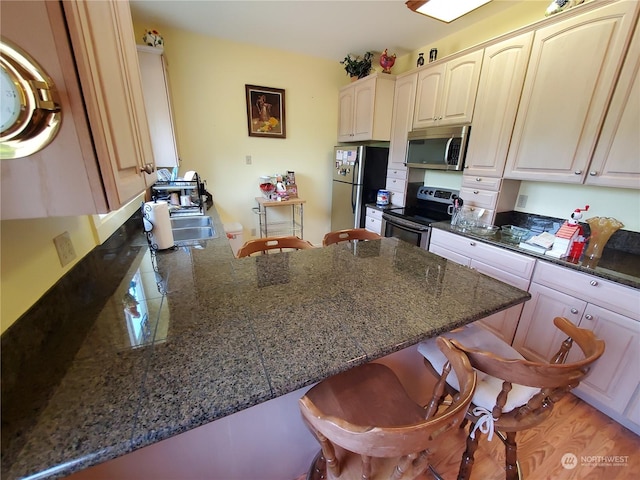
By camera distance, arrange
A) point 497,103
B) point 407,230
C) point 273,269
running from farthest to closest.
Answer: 1. point 407,230
2. point 497,103
3. point 273,269

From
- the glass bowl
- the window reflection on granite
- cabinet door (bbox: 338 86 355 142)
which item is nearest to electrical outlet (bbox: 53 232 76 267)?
the window reflection on granite

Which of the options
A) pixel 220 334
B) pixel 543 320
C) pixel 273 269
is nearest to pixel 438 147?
pixel 543 320

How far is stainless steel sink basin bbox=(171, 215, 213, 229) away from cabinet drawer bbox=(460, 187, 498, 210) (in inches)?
87.5

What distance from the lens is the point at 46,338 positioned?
727 millimetres

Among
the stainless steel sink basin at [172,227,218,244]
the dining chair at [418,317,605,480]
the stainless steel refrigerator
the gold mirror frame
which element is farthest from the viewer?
the stainless steel refrigerator

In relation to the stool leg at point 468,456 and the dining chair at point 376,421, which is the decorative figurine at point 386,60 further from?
the stool leg at point 468,456

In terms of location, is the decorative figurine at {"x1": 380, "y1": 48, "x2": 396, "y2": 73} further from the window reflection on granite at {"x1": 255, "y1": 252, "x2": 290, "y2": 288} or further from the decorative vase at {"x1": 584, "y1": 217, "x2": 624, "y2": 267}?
the window reflection on granite at {"x1": 255, "y1": 252, "x2": 290, "y2": 288}

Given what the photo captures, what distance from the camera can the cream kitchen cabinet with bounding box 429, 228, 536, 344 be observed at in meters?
1.72

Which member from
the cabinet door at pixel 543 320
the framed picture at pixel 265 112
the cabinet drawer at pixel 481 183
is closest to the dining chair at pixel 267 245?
the cabinet door at pixel 543 320

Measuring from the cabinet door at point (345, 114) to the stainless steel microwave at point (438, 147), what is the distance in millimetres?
932

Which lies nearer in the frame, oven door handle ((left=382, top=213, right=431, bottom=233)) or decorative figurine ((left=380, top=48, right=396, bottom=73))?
oven door handle ((left=382, top=213, right=431, bottom=233))

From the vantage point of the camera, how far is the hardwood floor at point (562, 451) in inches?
48.6

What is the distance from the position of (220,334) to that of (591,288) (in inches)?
75.2

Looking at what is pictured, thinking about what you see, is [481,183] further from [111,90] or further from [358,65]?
[111,90]
